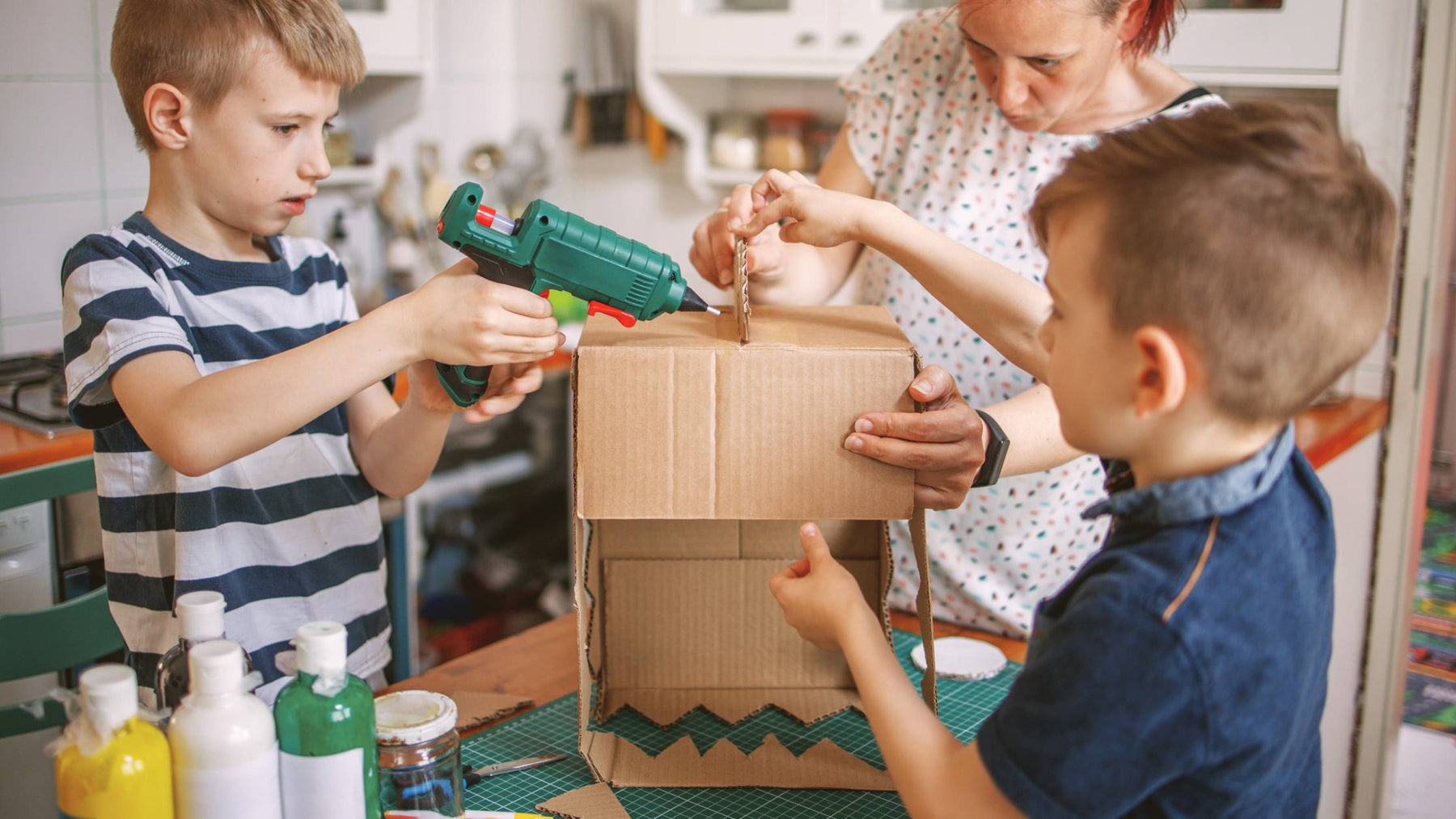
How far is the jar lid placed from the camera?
2.58 ft

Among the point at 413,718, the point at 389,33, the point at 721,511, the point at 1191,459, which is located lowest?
the point at 413,718

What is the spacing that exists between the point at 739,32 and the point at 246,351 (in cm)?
169

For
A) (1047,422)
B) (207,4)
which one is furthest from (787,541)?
(207,4)

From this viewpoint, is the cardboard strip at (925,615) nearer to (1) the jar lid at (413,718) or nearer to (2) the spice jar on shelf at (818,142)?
(1) the jar lid at (413,718)

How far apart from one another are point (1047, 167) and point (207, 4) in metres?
0.89

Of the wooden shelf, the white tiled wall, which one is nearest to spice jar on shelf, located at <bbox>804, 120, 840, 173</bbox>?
the wooden shelf

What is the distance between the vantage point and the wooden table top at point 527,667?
1.12m

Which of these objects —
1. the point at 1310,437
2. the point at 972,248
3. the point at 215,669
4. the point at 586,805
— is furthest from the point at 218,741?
the point at 1310,437

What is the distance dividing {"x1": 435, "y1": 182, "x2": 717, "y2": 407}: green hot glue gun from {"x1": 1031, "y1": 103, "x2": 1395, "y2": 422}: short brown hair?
39cm

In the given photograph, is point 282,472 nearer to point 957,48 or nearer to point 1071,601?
point 1071,601

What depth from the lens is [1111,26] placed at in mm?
1128

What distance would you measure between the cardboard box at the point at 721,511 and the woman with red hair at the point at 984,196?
0.21m

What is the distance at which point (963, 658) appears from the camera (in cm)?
120

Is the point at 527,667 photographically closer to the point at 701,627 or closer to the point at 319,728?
the point at 701,627
